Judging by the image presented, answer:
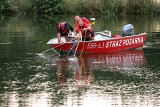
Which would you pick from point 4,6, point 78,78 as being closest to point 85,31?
point 78,78

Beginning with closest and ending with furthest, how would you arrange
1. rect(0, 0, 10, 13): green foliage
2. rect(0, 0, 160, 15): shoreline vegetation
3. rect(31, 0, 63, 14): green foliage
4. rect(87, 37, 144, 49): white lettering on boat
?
rect(87, 37, 144, 49): white lettering on boat < rect(0, 0, 160, 15): shoreline vegetation < rect(31, 0, 63, 14): green foliage < rect(0, 0, 10, 13): green foliage

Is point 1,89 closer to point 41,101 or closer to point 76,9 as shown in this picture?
point 41,101

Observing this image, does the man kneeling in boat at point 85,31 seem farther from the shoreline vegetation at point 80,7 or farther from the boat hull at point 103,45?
the shoreline vegetation at point 80,7

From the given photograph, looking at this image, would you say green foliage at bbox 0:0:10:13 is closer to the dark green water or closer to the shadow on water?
the dark green water

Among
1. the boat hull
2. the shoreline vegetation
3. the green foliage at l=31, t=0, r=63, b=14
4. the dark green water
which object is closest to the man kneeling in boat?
the boat hull

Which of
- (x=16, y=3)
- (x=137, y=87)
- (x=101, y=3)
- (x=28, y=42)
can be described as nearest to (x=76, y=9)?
(x=101, y=3)

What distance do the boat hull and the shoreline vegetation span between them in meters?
29.2

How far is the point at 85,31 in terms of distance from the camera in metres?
24.2

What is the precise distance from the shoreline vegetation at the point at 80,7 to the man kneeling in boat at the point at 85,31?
3019 cm

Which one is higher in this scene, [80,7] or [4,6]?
[4,6]

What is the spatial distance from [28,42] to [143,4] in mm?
27087

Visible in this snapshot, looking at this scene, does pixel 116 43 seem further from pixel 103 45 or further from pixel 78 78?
pixel 78 78

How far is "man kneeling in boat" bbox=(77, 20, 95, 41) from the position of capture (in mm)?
24172

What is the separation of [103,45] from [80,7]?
3282 centimetres
